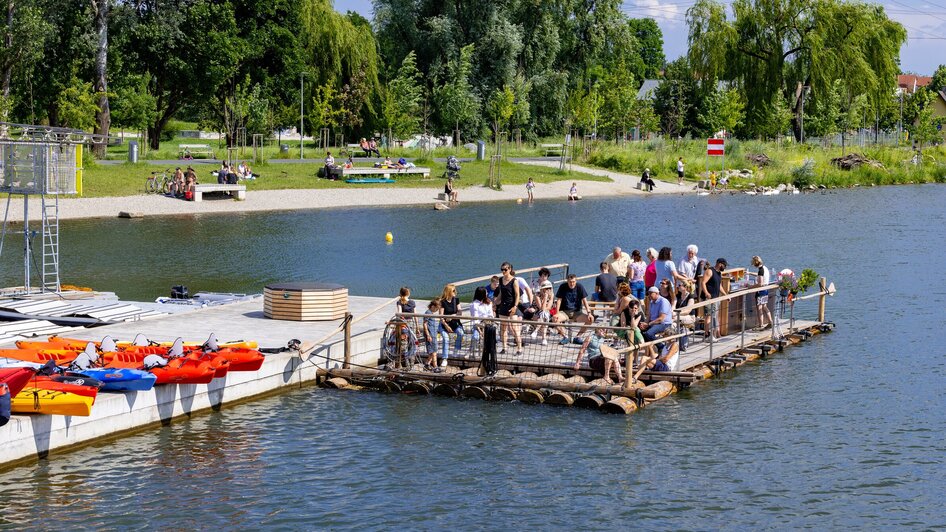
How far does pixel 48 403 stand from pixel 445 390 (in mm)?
6888

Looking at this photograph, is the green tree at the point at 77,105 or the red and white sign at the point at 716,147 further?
the red and white sign at the point at 716,147

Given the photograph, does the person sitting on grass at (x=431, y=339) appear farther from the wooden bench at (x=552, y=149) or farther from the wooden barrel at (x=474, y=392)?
the wooden bench at (x=552, y=149)

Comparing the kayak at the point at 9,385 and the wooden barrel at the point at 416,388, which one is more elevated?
the kayak at the point at 9,385

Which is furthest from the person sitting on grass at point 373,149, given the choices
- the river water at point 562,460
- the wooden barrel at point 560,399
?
the wooden barrel at point 560,399

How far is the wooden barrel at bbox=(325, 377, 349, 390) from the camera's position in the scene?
2116 centimetres

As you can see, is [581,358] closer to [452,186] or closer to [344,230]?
[344,230]

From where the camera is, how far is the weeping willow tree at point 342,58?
259 feet

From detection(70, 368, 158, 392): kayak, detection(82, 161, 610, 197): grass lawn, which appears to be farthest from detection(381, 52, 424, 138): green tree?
detection(70, 368, 158, 392): kayak

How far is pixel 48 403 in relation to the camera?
1638 centimetres

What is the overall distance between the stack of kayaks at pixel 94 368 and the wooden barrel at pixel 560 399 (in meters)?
4.78

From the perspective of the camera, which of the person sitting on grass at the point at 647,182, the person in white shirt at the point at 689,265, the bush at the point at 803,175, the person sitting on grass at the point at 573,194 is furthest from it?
the bush at the point at 803,175

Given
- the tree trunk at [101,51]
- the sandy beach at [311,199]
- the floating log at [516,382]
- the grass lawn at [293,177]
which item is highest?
the tree trunk at [101,51]

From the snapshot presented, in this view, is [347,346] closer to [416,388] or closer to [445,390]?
[416,388]

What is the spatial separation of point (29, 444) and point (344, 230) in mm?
32859
